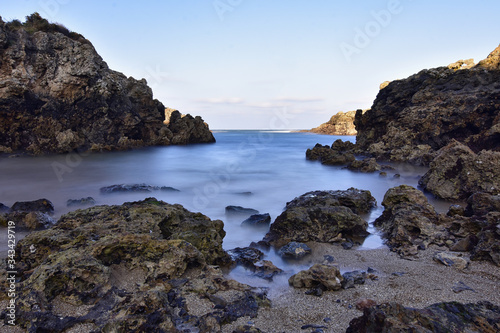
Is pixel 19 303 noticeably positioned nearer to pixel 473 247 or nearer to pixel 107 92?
pixel 473 247

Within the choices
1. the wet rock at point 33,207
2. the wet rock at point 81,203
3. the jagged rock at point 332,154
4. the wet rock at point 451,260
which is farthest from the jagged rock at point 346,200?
the jagged rock at point 332,154

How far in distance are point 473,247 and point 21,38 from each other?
2891 centimetres

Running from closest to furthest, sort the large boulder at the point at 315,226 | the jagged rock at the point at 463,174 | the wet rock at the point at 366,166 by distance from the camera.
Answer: the large boulder at the point at 315,226 → the jagged rock at the point at 463,174 → the wet rock at the point at 366,166

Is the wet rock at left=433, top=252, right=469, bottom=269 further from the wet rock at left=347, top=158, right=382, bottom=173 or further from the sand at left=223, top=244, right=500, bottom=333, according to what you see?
the wet rock at left=347, top=158, right=382, bottom=173

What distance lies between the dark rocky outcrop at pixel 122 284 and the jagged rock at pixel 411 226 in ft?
10.4

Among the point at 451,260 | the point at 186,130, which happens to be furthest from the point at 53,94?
the point at 451,260

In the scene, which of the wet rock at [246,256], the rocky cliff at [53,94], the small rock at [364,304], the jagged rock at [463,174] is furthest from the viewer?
the rocky cliff at [53,94]

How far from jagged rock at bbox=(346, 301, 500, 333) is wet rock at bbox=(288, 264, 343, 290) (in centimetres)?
120

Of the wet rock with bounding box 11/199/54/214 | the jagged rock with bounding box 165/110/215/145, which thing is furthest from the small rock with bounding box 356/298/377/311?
the jagged rock with bounding box 165/110/215/145

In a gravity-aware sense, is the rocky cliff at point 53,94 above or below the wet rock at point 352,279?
above

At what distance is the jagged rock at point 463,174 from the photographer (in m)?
8.05

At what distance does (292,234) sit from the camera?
5.61 meters

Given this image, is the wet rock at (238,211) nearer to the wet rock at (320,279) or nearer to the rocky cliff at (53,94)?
the wet rock at (320,279)

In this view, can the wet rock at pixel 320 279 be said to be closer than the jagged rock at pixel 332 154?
Yes
